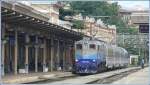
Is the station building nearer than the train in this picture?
Yes

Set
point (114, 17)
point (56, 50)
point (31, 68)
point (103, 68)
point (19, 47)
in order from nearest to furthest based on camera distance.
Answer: point (114, 17), point (103, 68), point (19, 47), point (31, 68), point (56, 50)

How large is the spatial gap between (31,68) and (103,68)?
803 cm

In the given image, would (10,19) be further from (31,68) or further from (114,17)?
(31,68)

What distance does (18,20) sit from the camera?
106 ft

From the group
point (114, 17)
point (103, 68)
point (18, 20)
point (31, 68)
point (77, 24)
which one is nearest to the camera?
point (114, 17)

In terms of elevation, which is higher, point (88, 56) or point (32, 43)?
point (32, 43)

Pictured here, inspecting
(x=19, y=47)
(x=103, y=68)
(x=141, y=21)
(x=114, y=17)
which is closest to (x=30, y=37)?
(x=19, y=47)

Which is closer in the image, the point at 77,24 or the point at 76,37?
→ the point at 76,37

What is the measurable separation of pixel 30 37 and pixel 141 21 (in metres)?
22.8

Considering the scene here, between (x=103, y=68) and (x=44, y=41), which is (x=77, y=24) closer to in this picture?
(x=44, y=41)

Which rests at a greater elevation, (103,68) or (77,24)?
(77,24)

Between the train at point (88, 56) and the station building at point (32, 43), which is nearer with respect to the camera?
the station building at point (32, 43)

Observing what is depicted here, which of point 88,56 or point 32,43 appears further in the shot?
point 32,43

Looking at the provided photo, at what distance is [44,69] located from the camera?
138 feet
